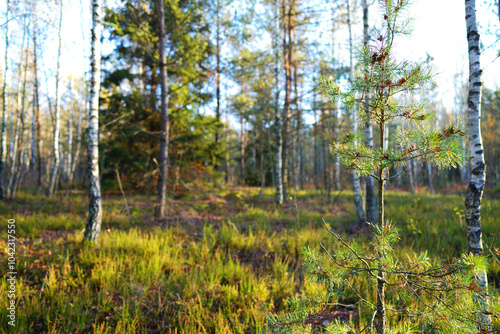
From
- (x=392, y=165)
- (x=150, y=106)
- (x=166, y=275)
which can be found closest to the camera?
(x=392, y=165)

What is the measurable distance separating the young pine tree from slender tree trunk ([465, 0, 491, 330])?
1316 millimetres

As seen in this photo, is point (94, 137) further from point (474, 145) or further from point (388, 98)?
point (474, 145)

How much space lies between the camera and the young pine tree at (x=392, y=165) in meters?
1.36

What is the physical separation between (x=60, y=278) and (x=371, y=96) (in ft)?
15.9

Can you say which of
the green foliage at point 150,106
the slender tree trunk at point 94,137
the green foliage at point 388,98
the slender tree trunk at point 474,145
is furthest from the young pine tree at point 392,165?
the green foliage at point 150,106

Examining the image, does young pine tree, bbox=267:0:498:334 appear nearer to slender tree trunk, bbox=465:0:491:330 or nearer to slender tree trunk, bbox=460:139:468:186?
slender tree trunk, bbox=460:139:468:186

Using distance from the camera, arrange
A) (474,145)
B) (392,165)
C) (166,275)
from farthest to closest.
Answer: (166,275) → (474,145) → (392,165)

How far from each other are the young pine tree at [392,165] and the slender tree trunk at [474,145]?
1.32 m

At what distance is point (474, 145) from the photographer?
2.69 meters

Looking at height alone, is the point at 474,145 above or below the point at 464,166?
above

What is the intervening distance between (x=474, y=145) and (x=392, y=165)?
6.44 feet

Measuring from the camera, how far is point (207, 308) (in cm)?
309

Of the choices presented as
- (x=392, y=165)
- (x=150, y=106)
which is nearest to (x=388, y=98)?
(x=392, y=165)

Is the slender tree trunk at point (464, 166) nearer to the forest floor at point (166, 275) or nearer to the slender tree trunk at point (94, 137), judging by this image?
the forest floor at point (166, 275)
